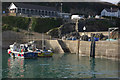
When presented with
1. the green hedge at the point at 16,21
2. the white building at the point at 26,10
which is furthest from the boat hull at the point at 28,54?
the white building at the point at 26,10

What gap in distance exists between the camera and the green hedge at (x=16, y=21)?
239 ft

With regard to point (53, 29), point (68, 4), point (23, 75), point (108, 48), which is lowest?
point (23, 75)

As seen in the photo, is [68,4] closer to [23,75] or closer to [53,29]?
[53,29]

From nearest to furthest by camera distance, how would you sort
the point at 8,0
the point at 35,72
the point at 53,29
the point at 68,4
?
1. the point at 35,72
2. the point at 53,29
3. the point at 8,0
4. the point at 68,4

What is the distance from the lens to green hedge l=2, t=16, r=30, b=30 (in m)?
72.8

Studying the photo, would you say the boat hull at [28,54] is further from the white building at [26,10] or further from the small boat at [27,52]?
the white building at [26,10]

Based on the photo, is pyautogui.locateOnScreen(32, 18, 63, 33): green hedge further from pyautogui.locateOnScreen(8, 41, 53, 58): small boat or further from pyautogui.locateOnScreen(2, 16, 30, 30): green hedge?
→ pyautogui.locateOnScreen(8, 41, 53, 58): small boat

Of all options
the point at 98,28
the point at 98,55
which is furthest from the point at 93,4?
the point at 98,55

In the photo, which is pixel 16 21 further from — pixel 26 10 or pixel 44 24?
pixel 44 24

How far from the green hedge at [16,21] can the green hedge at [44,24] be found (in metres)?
2.81

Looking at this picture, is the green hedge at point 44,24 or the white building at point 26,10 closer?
the green hedge at point 44,24

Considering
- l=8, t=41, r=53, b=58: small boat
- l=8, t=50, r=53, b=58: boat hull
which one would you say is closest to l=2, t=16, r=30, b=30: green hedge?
l=8, t=41, r=53, b=58: small boat

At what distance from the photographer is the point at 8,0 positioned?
4070 inches

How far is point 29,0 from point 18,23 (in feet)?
127
